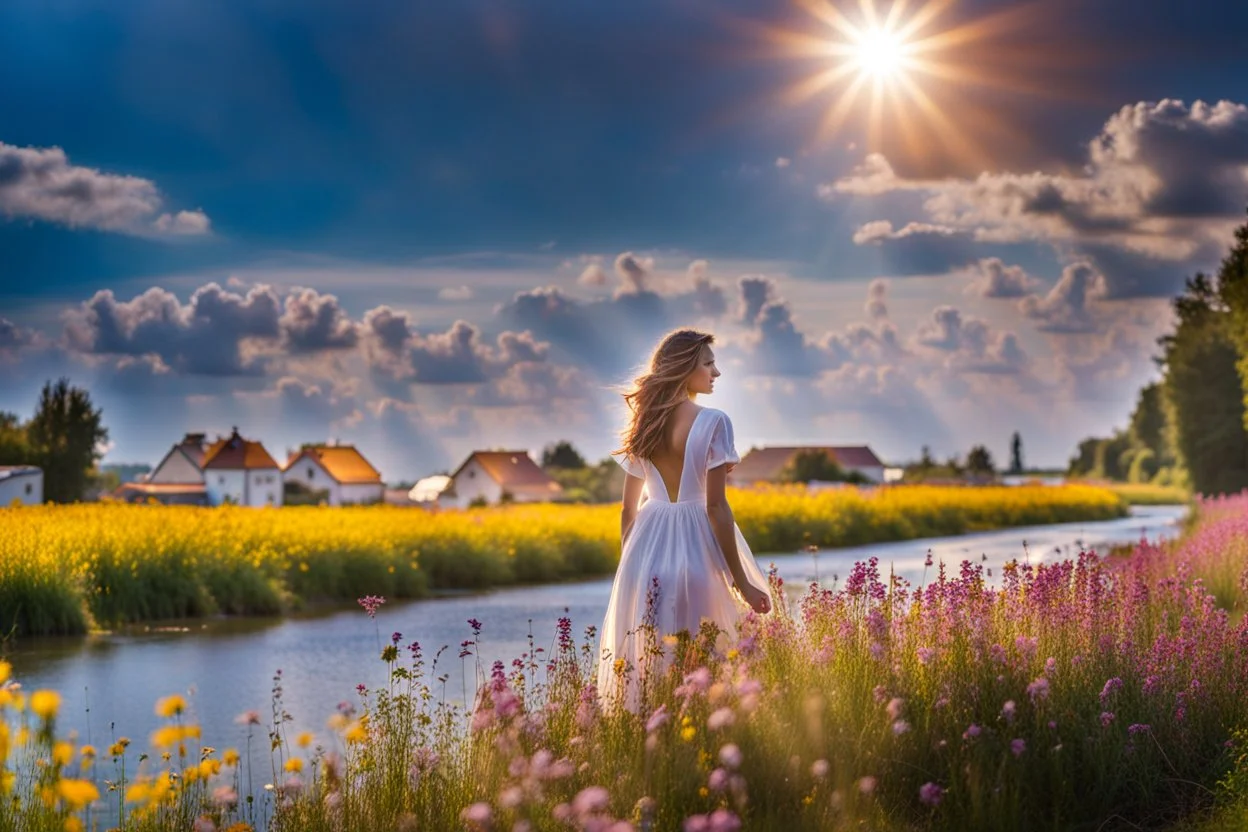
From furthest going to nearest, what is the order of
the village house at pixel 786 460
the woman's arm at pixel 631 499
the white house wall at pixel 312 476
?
1. the village house at pixel 786 460
2. the white house wall at pixel 312 476
3. the woman's arm at pixel 631 499

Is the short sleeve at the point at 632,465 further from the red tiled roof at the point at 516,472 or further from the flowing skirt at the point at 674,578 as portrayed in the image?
the red tiled roof at the point at 516,472

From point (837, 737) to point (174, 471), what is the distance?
72.3m

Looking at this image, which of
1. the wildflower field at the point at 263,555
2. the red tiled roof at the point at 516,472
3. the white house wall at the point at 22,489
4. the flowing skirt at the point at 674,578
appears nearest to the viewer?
the flowing skirt at the point at 674,578

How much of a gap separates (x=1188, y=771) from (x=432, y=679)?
22.2 feet

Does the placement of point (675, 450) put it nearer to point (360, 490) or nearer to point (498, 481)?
point (498, 481)

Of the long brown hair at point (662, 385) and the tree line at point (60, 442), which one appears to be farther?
the tree line at point (60, 442)

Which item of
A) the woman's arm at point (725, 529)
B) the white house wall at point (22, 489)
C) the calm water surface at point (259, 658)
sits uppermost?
the white house wall at point (22, 489)

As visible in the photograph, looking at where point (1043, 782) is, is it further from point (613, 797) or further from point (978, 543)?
point (978, 543)

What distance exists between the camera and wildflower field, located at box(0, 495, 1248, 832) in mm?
4824

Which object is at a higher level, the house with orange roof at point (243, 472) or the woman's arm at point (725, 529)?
the house with orange roof at point (243, 472)

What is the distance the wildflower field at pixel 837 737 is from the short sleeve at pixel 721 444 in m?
0.82

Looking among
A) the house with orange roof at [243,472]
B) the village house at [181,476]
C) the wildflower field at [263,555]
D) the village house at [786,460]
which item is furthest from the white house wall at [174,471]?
the wildflower field at [263,555]

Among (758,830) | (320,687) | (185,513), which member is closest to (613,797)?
(758,830)

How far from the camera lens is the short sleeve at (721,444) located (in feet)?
21.4
